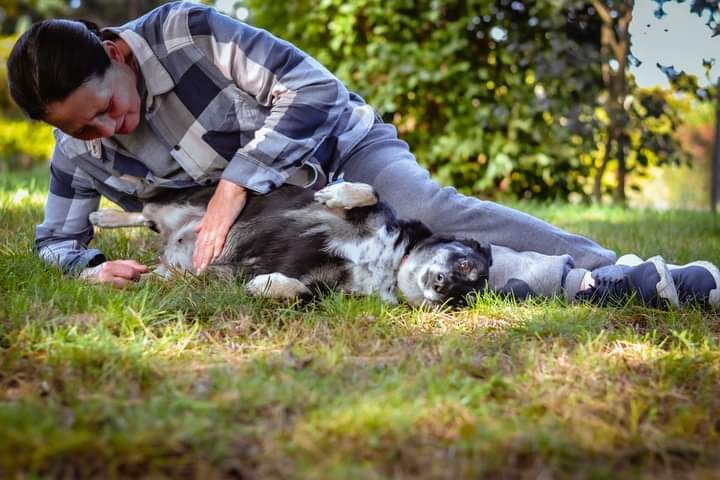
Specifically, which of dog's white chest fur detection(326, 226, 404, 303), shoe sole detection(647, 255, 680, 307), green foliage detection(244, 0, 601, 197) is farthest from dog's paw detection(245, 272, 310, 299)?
green foliage detection(244, 0, 601, 197)

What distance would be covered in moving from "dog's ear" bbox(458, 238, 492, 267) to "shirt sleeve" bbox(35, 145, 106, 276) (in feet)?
4.96

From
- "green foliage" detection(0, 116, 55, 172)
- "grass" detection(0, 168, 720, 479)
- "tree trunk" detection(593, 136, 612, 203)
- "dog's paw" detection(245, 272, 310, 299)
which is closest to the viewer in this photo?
"grass" detection(0, 168, 720, 479)

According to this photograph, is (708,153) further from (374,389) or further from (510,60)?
(374,389)

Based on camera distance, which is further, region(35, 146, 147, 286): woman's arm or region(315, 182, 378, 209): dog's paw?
region(35, 146, 147, 286): woman's arm

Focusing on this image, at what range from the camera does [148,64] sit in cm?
269

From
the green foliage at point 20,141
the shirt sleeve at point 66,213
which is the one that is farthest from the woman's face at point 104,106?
the green foliage at point 20,141

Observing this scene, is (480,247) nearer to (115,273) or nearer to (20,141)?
(115,273)

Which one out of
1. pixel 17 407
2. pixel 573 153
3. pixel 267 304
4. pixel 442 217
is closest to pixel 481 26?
pixel 573 153

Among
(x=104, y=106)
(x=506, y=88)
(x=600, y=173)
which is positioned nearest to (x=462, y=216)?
(x=104, y=106)

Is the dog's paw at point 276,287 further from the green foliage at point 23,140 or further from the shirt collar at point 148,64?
the green foliage at point 23,140

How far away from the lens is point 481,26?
6230 millimetres

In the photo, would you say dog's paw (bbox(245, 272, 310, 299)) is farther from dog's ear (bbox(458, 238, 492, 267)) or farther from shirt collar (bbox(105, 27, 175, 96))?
shirt collar (bbox(105, 27, 175, 96))

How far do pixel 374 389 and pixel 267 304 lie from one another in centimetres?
81

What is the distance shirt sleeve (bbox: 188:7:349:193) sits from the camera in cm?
268
